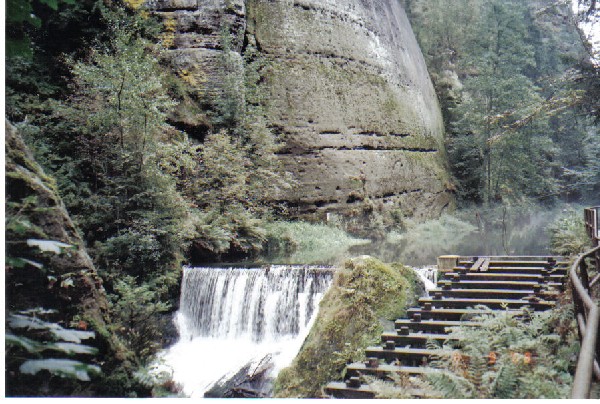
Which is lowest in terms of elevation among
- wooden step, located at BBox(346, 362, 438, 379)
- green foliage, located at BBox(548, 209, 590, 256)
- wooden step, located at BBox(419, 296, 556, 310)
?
wooden step, located at BBox(346, 362, 438, 379)

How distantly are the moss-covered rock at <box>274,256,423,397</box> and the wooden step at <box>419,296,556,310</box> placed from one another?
0.25 m

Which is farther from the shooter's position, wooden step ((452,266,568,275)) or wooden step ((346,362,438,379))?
wooden step ((452,266,568,275))

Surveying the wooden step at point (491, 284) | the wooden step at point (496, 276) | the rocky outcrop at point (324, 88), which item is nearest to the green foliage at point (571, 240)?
the wooden step at point (496, 276)

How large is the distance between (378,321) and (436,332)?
0.64 meters

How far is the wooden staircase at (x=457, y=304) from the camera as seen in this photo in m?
4.51

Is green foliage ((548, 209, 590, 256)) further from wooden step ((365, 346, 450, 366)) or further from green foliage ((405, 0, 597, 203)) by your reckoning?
green foliage ((405, 0, 597, 203))

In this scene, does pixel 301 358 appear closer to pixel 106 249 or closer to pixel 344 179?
pixel 106 249

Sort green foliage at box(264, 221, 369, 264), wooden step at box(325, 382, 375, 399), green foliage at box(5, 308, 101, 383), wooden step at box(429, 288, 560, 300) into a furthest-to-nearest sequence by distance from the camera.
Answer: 1. green foliage at box(264, 221, 369, 264)
2. wooden step at box(429, 288, 560, 300)
3. wooden step at box(325, 382, 375, 399)
4. green foliage at box(5, 308, 101, 383)

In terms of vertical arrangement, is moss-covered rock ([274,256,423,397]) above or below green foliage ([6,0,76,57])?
below

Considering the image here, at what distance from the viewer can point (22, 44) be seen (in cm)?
434

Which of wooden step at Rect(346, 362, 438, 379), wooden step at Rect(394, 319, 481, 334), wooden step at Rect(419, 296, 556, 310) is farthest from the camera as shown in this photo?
wooden step at Rect(419, 296, 556, 310)

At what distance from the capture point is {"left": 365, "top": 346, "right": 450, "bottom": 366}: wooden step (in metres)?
4.64

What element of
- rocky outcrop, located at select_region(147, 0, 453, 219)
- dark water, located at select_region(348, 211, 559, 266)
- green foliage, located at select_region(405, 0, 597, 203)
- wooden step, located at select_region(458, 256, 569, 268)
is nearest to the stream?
wooden step, located at select_region(458, 256, 569, 268)

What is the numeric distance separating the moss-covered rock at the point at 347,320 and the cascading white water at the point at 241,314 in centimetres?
191
